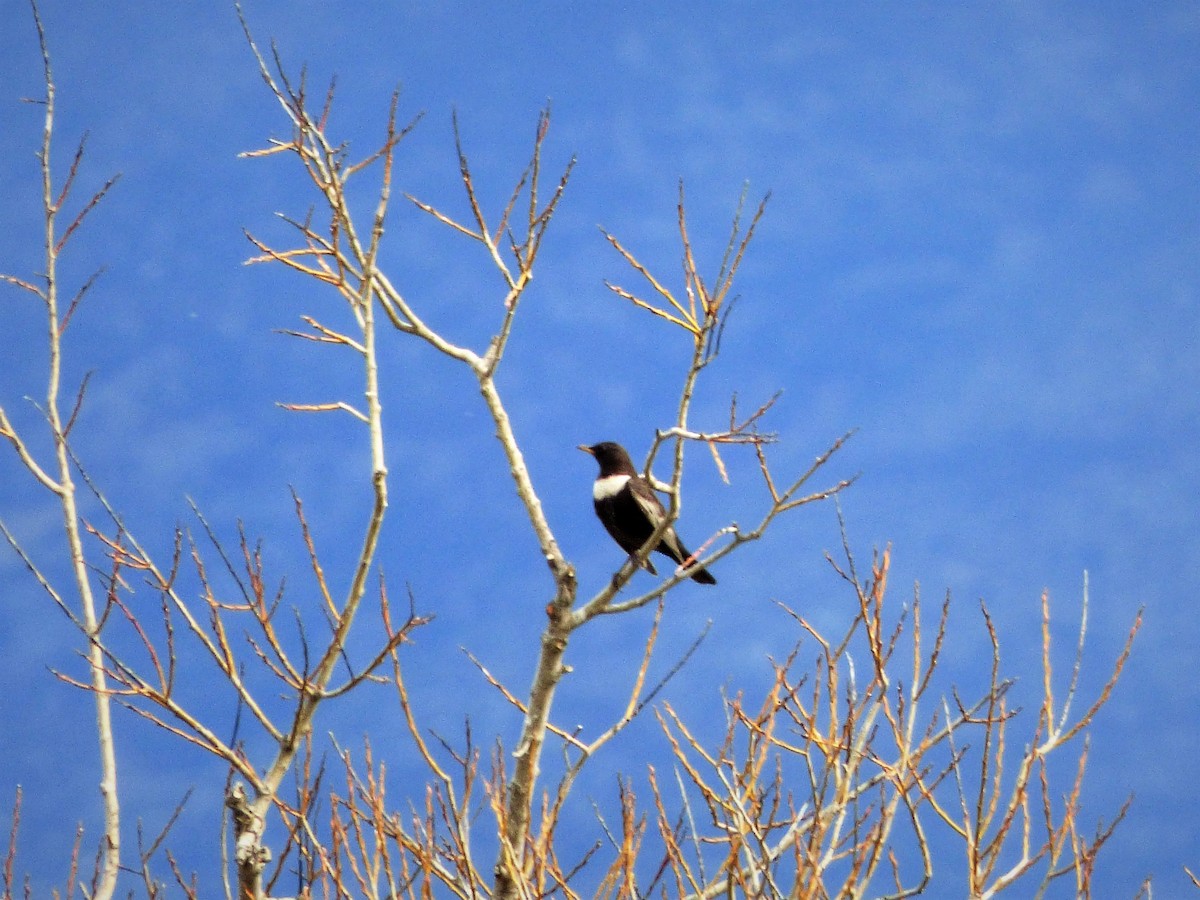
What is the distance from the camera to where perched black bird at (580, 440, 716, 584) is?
215 inches

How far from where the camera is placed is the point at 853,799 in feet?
10.8

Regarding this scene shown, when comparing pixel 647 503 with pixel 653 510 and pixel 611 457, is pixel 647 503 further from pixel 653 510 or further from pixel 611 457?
pixel 611 457

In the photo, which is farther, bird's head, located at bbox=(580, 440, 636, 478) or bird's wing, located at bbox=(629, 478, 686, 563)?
bird's head, located at bbox=(580, 440, 636, 478)

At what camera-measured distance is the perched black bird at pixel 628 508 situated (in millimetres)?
5459

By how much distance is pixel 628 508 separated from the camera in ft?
18.2

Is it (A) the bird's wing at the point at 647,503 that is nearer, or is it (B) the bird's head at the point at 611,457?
(A) the bird's wing at the point at 647,503

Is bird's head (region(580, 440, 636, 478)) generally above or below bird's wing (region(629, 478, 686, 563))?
above

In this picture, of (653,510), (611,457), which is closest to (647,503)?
(653,510)

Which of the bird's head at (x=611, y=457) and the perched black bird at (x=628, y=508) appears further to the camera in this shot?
the bird's head at (x=611, y=457)

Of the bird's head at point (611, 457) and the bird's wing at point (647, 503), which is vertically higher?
the bird's head at point (611, 457)

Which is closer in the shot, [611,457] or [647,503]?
[647,503]

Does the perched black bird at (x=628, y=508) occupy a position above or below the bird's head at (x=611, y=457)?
below

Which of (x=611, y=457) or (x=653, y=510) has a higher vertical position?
(x=611, y=457)

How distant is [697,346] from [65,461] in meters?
1.97
